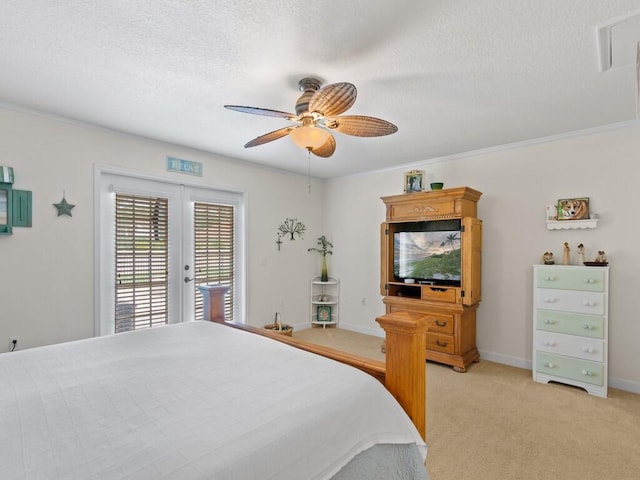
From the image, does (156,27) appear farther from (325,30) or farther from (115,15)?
(325,30)

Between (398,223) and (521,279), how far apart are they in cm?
148

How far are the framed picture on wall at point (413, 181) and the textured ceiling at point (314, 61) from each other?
0.82 m

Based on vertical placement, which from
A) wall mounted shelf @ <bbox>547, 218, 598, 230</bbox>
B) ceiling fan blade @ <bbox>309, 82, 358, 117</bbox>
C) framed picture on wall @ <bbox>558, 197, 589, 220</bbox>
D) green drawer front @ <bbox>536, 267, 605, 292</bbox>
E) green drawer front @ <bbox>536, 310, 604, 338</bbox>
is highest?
ceiling fan blade @ <bbox>309, 82, 358, 117</bbox>

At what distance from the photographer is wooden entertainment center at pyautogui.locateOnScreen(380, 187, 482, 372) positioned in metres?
3.49

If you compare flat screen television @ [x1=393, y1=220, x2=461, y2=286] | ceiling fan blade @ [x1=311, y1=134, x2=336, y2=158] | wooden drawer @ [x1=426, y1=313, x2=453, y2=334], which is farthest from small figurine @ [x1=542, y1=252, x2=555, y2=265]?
ceiling fan blade @ [x1=311, y1=134, x2=336, y2=158]

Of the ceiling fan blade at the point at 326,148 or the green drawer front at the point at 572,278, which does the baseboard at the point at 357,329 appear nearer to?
the green drawer front at the point at 572,278

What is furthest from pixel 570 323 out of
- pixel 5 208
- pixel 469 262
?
pixel 5 208

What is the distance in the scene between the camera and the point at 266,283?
4.67 metres

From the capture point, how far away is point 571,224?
10.6 feet

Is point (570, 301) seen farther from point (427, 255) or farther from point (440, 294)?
point (427, 255)

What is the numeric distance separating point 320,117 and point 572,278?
2.69m

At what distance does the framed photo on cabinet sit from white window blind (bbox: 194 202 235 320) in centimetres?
149

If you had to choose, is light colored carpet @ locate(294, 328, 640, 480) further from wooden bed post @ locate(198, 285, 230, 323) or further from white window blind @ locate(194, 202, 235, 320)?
white window blind @ locate(194, 202, 235, 320)

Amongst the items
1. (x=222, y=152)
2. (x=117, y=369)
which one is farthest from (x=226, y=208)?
(x=117, y=369)
